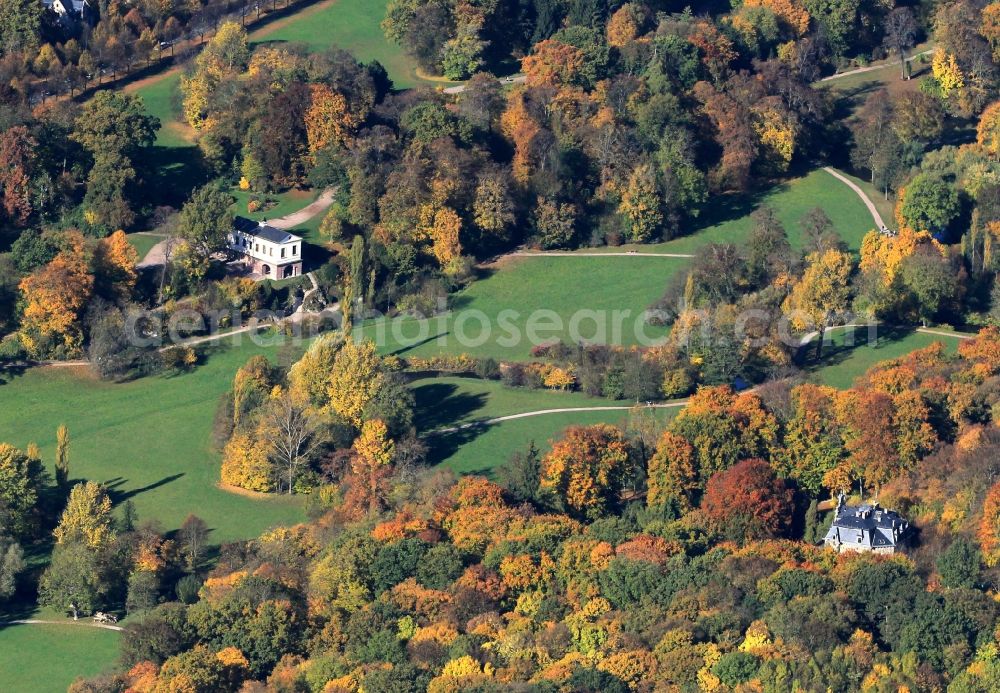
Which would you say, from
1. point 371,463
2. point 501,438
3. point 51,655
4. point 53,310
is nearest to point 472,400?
point 501,438

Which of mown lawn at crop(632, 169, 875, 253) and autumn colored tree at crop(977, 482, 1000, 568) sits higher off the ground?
mown lawn at crop(632, 169, 875, 253)

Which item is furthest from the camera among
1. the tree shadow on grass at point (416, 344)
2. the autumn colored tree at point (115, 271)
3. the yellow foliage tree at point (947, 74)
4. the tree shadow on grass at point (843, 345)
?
the yellow foliage tree at point (947, 74)

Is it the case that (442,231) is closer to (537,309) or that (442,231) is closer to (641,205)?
(537,309)

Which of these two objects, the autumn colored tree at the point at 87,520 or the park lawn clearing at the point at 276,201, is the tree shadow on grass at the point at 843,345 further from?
the autumn colored tree at the point at 87,520

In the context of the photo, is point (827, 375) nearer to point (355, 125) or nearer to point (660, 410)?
point (660, 410)

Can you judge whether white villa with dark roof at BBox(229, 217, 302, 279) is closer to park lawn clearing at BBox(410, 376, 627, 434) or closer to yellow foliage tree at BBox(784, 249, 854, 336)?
park lawn clearing at BBox(410, 376, 627, 434)

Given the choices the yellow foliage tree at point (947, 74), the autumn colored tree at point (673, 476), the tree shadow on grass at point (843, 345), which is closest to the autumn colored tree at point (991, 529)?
the autumn colored tree at point (673, 476)

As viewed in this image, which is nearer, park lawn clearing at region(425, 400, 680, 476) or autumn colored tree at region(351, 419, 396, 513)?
autumn colored tree at region(351, 419, 396, 513)

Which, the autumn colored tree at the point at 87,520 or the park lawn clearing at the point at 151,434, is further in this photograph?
the park lawn clearing at the point at 151,434

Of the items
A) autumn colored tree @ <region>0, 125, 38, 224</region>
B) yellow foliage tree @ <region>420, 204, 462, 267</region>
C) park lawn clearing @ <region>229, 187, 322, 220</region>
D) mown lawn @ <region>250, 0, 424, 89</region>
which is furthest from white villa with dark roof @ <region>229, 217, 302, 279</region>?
mown lawn @ <region>250, 0, 424, 89</region>
